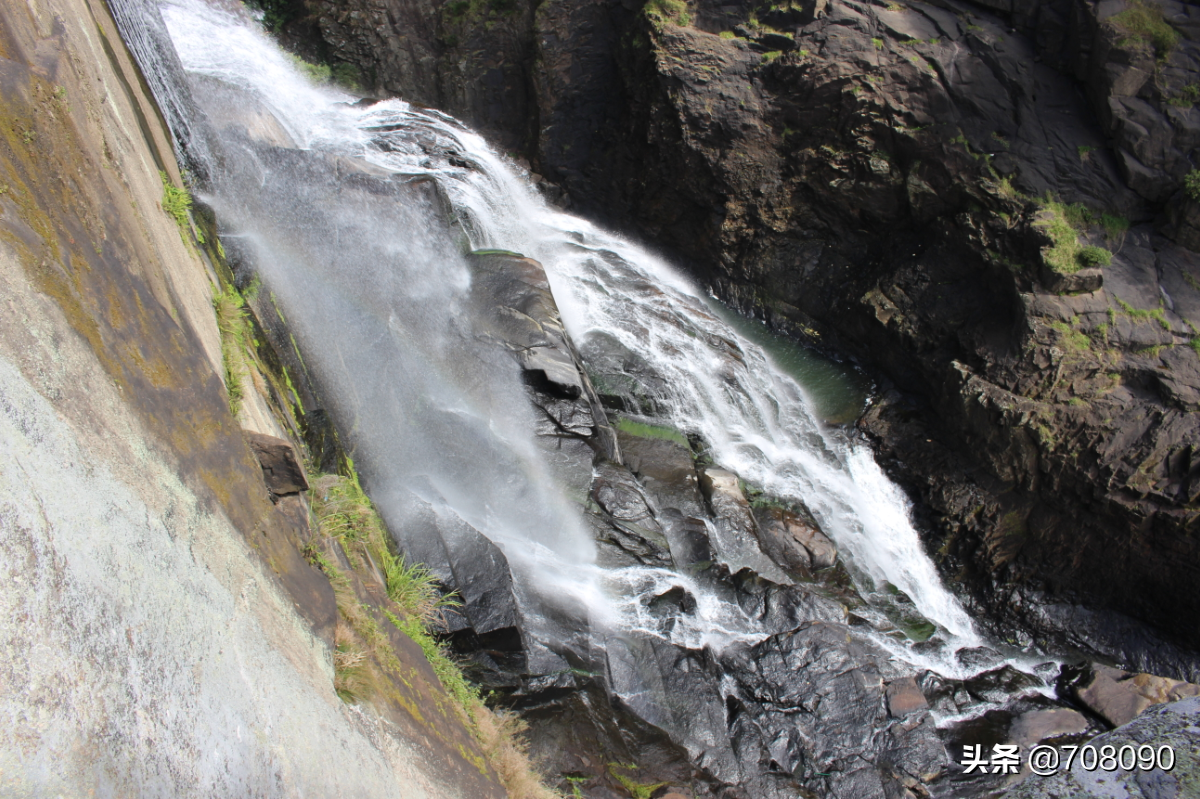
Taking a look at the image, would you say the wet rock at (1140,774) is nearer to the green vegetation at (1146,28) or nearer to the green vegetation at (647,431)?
the green vegetation at (647,431)

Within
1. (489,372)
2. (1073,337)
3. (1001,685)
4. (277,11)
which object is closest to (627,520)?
(489,372)

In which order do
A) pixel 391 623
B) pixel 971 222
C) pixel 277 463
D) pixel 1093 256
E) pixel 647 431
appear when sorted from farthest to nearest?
pixel 971 222
pixel 1093 256
pixel 647 431
pixel 391 623
pixel 277 463

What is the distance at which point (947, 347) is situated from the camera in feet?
35.9

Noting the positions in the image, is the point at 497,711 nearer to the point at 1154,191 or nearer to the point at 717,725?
the point at 717,725

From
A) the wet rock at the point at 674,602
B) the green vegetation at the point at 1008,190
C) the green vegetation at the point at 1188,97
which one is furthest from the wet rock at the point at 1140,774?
the green vegetation at the point at 1188,97

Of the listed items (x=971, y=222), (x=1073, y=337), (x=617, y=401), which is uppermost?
(x=971, y=222)

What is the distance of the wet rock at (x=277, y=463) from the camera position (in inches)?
151

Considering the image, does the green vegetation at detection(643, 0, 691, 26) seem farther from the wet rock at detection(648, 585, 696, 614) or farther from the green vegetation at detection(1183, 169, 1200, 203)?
the wet rock at detection(648, 585, 696, 614)

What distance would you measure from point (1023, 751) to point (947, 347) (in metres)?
6.03

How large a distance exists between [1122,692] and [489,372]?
26.6 ft

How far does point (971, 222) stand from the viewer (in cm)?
1091

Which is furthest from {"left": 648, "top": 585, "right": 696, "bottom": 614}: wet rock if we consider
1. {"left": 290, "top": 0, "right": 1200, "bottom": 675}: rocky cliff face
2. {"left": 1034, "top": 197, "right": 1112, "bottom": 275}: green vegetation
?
{"left": 1034, "top": 197, "right": 1112, "bottom": 275}: green vegetation

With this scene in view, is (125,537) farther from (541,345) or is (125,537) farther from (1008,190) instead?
(1008,190)

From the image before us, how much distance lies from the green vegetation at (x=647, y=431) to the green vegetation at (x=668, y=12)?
8.45m
